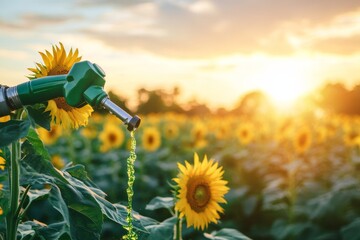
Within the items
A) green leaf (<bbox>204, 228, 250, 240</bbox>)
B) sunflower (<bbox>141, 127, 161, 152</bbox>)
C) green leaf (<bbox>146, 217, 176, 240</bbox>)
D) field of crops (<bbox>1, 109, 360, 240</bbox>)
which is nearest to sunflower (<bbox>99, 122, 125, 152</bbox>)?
field of crops (<bbox>1, 109, 360, 240</bbox>)

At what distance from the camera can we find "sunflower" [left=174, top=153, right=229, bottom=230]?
7.80 ft

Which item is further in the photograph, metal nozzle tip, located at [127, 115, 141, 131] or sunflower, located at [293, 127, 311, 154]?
sunflower, located at [293, 127, 311, 154]

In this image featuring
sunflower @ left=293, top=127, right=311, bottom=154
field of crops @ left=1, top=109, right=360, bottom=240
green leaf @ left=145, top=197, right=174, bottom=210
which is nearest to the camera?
green leaf @ left=145, top=197, right=174, bottom=210

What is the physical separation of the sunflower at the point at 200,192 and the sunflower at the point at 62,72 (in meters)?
0.72

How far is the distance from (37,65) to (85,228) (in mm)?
555

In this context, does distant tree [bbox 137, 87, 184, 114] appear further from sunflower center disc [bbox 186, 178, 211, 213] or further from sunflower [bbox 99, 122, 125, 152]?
sunflower center disc [bbox 186, 178, 211, 213]

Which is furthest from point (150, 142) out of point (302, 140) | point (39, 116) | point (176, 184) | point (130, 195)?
point (130, 195)

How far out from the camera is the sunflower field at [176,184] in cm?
146

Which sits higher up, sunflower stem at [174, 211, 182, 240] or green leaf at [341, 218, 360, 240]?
green leaf at [341, 218, 360, 240]

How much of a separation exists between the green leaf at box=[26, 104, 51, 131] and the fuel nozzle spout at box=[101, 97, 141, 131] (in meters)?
0.38

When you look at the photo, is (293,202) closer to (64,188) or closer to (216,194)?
(216,194)

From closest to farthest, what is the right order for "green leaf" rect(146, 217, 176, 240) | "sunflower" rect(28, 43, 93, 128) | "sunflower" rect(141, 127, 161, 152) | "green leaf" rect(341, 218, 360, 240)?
"sunflower" rect(28, 43, 93, 128) → "green leaf" rect(146, 217, 176, 240) → "green leaf" rect(341, 218, 360, 240) → "sunflower" rect(141, 127, 161, 152)

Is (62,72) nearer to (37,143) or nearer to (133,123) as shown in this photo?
(37,143)

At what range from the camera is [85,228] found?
1429 mm
